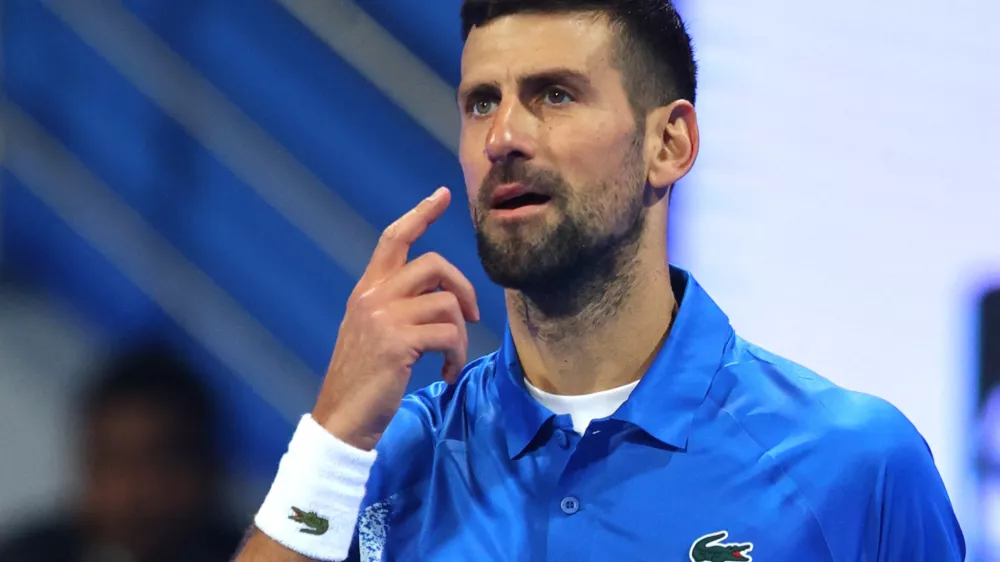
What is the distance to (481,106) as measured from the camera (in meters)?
1.72

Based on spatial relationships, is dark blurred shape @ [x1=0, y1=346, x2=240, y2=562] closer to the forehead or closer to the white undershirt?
the white undershirt

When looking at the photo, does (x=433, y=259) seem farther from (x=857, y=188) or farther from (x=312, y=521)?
(x=857, y=188)

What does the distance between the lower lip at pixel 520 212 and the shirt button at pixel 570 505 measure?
1.29 feet

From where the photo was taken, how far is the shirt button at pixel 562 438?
1.61 metres

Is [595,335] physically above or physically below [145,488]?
above

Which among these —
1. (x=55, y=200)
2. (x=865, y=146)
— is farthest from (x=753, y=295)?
(x=55, y=200)

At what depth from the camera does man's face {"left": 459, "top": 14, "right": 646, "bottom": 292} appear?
161 cm

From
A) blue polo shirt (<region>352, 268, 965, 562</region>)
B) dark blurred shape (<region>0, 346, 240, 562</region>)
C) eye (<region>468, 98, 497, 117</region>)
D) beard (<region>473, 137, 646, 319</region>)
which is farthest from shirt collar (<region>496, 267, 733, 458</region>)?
dark blurred shape (<region>0, 346, 240, 562</region>)

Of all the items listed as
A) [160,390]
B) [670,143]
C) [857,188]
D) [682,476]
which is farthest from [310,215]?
[682,476]

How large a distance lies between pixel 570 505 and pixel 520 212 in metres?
0.41

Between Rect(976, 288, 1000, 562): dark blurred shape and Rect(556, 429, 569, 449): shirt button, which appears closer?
Rect(556, 429, 569, 449): shirt button

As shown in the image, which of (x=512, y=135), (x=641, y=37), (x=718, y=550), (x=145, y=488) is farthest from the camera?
(x=145, y=488)

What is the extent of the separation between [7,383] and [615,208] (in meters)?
2.30

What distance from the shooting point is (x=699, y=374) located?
164 centimetres
